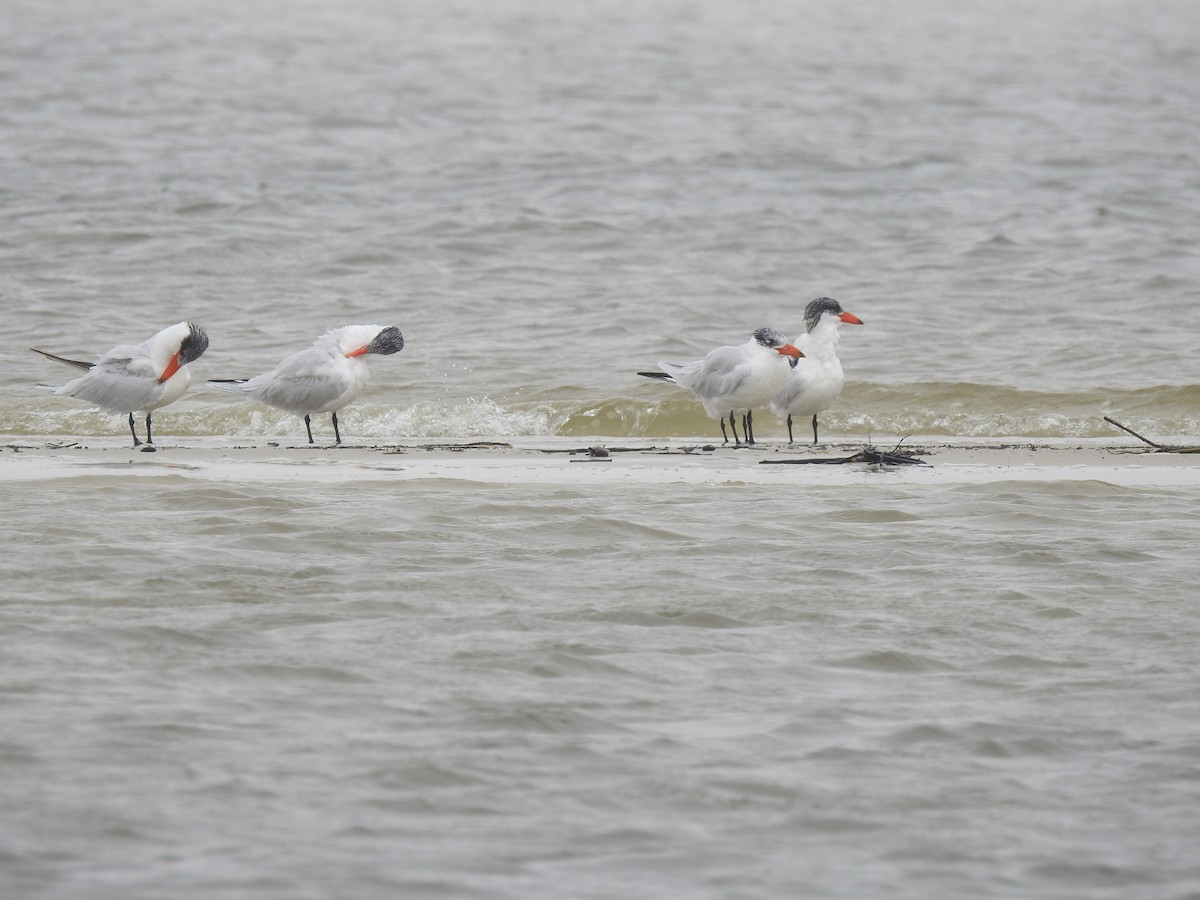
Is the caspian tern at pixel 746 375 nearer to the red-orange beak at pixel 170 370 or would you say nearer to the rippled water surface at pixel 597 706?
the rippled water surface at pixel 597 706

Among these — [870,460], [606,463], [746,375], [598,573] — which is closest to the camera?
[598,573]

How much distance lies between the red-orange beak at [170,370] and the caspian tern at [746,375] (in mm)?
2919

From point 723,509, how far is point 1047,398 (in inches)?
193

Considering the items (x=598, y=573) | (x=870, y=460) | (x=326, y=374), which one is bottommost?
(x=598, y=573)

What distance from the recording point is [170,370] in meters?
9.05

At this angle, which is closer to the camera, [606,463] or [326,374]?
[606,463]

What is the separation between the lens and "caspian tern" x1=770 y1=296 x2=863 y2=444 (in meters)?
9.20

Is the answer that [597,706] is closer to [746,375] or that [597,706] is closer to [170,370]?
[746,375]

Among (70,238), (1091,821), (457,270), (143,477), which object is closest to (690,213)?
(457,270)

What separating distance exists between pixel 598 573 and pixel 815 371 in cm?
384

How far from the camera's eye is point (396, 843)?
3.34 metres

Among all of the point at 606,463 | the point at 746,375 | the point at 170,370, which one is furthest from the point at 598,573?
the point at 170,370

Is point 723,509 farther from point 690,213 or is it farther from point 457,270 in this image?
point 690,213

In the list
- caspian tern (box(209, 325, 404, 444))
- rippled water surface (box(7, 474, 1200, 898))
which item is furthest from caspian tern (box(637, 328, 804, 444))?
rippled water surface (box(7, 474, 1200, 898))
